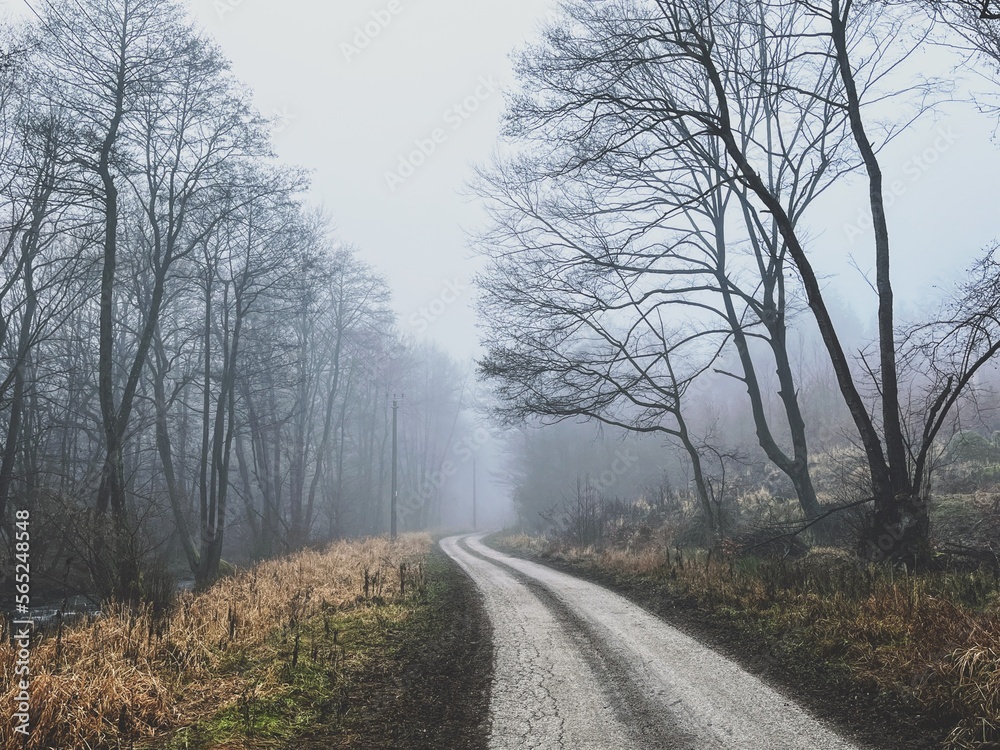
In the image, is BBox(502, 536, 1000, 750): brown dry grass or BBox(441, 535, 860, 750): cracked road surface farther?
BBox(441, 535, 860, 750): cracked road surface

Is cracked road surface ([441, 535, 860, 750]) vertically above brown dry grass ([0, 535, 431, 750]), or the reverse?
brown dry grass ([0, 535, 431, 750])

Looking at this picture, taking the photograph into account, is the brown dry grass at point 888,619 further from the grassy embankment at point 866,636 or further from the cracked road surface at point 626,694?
the cracked road surface at point 626,694

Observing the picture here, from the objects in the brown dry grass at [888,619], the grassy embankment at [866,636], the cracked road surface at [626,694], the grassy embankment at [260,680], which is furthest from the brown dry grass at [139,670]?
the brown dry grass at [888,619]

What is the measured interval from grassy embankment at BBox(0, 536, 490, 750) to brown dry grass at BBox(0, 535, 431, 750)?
0.04ft

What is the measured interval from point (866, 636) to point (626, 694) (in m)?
2.50

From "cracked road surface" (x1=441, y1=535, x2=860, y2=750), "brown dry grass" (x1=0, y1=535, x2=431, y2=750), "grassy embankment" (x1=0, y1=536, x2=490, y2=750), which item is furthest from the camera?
"cracked road surface" (x1=441, y1=535, x2=860, y2=750)

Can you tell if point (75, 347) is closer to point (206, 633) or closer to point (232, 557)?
point (232, 557)

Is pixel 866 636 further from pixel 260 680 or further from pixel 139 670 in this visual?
pixel 139 670

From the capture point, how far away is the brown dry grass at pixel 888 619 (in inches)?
173

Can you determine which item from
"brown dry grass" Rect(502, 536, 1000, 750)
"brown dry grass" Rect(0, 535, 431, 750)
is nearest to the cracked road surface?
"brown dry grass" Rect(502, 536, 1000, 750)

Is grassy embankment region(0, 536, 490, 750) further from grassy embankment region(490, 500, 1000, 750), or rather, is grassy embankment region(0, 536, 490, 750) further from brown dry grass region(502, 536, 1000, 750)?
brown dry grass region(502, 536, 1000, 750)

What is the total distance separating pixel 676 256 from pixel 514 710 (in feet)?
37.0

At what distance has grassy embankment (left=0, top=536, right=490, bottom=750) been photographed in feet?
14.4

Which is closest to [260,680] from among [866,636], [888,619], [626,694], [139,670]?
[139,670]
